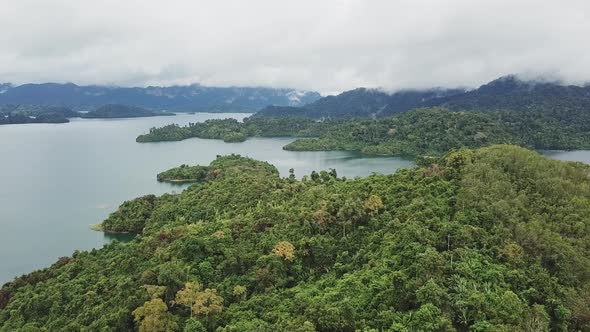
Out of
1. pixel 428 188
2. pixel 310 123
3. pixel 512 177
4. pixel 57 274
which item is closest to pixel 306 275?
pixel 428 188

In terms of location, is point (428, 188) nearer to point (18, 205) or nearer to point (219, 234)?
point (219, 234)

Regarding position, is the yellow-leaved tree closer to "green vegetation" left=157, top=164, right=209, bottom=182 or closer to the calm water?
the calm water

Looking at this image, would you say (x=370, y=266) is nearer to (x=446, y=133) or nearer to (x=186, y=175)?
(x=186, y=175)

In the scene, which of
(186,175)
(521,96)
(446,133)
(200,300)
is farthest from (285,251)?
(521,96)

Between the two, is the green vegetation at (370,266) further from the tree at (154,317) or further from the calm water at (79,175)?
the calm water at (79,175)

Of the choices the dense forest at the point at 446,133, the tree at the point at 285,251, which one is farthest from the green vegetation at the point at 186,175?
the tree at the point at 285,251

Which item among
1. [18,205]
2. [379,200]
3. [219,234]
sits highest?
[379,200]

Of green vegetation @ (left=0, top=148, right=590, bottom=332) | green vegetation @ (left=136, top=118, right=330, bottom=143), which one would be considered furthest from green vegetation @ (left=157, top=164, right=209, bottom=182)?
green vegetation @ (left=136, top=118, right=330, bottom=143)

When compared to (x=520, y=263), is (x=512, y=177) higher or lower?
higher
